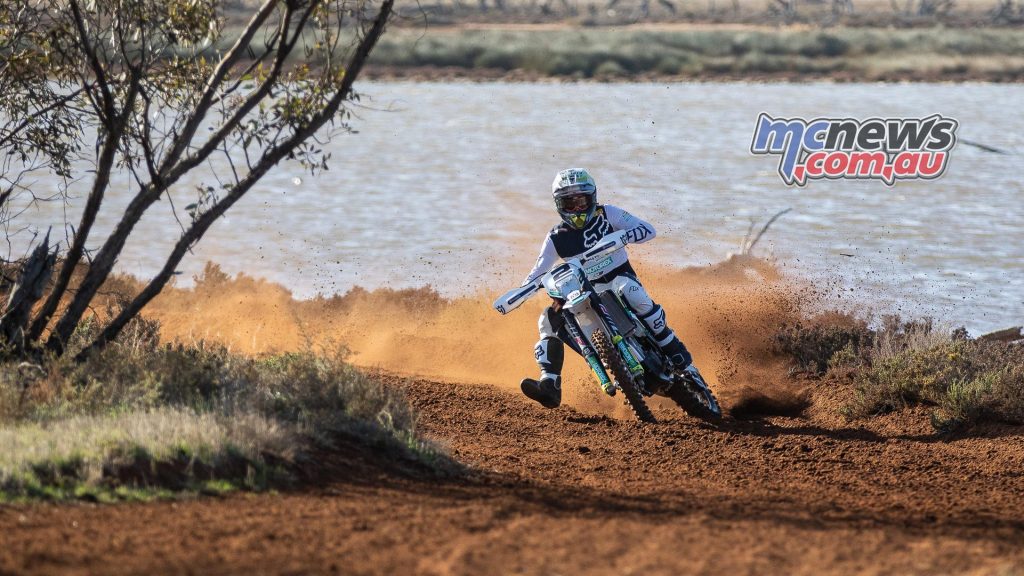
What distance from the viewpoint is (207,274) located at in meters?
21.2

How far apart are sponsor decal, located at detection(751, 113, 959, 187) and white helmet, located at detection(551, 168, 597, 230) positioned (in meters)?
22.2

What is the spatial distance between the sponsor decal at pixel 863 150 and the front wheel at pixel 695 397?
22049mm

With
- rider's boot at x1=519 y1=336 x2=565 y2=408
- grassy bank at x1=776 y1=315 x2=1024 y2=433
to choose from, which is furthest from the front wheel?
grassy bank at x1=776 y1=315 x2=1024 y2=433

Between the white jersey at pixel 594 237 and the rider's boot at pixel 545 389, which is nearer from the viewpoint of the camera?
the rider's boot at pixel 545 389

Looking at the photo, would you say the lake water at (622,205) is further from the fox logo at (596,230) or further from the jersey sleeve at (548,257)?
the fox logo at (596,230)

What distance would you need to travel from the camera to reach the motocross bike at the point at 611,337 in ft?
39.9

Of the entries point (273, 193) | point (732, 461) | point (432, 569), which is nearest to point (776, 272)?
point (732, 461)

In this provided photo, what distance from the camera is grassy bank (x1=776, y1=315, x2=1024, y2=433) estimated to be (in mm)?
12266

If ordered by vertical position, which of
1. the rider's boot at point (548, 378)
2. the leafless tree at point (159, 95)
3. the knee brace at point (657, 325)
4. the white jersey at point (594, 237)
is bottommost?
the rider's boot at point (548, 378)

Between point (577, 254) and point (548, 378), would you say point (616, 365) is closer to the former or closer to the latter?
point (548, 378)

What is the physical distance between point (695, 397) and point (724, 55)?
191ft

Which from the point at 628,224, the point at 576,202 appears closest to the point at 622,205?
the point at 628,224

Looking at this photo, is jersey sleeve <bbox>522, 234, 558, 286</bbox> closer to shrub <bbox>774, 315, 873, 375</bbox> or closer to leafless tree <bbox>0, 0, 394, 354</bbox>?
leafless tree <bbox>0, 0, 394, 354</bbox>

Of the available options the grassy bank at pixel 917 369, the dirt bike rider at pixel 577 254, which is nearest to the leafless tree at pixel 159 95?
the dirt bike rider at pixel 577 254
